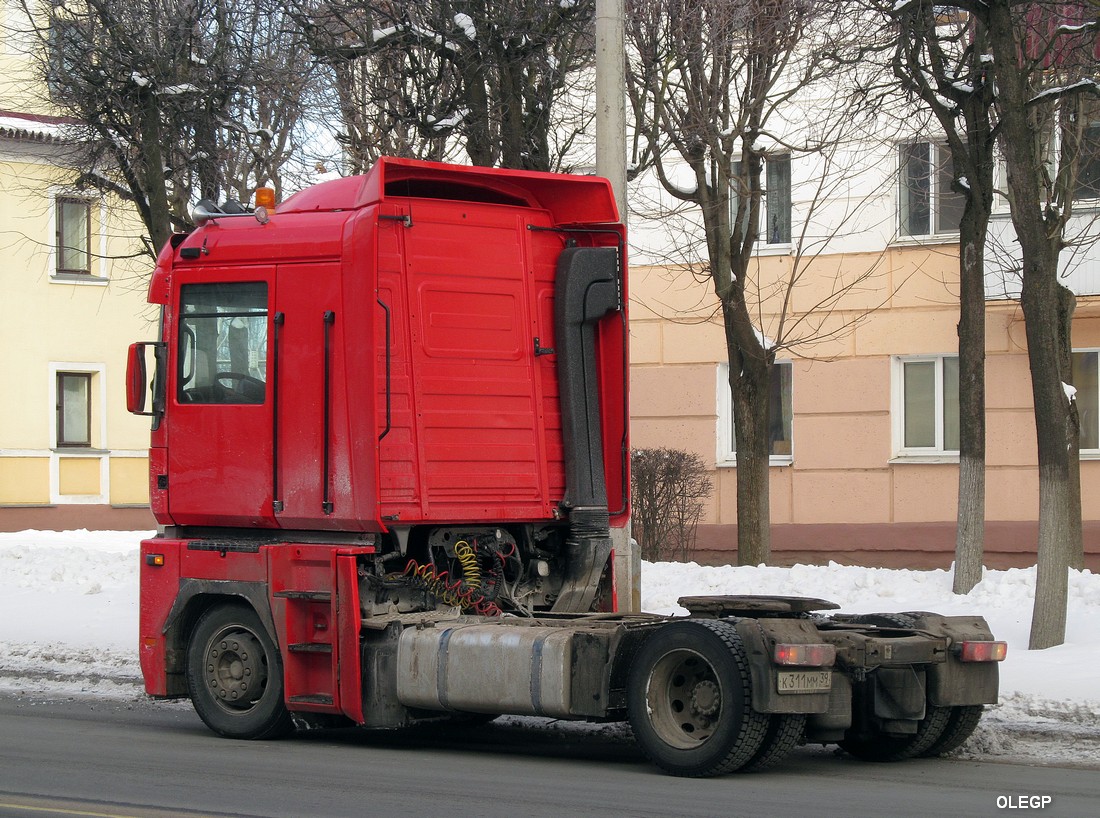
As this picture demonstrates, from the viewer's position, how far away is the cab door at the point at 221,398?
9586 millimetres

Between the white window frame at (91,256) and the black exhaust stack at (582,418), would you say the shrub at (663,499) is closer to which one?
Result: the black exhaust stack at (582,418)

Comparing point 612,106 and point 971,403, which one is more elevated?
point 612,106

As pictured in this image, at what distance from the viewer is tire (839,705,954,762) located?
8.45 metres

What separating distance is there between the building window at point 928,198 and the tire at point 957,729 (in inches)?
467

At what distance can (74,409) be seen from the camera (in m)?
30.4

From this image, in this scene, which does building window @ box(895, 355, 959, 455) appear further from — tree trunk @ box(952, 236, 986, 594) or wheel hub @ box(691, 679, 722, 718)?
wheel hub @ box(691, 679, 722, 718)

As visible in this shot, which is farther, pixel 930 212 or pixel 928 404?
pixel 928 404

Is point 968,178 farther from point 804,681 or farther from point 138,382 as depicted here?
point 138,382

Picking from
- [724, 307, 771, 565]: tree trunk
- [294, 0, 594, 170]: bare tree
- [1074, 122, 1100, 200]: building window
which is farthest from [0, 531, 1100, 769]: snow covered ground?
[294, 0, 594, 170]: bare tree

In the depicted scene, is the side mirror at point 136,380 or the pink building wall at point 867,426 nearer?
the side mirror at point 136,380

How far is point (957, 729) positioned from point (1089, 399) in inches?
511

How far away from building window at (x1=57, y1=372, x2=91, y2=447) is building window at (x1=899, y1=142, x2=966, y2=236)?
17420 mm

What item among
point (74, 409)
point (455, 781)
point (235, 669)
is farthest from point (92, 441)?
point (455, 781)

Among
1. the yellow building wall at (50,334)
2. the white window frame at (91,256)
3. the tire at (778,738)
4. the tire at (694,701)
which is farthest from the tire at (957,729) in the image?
the white window frame at (91,256)
